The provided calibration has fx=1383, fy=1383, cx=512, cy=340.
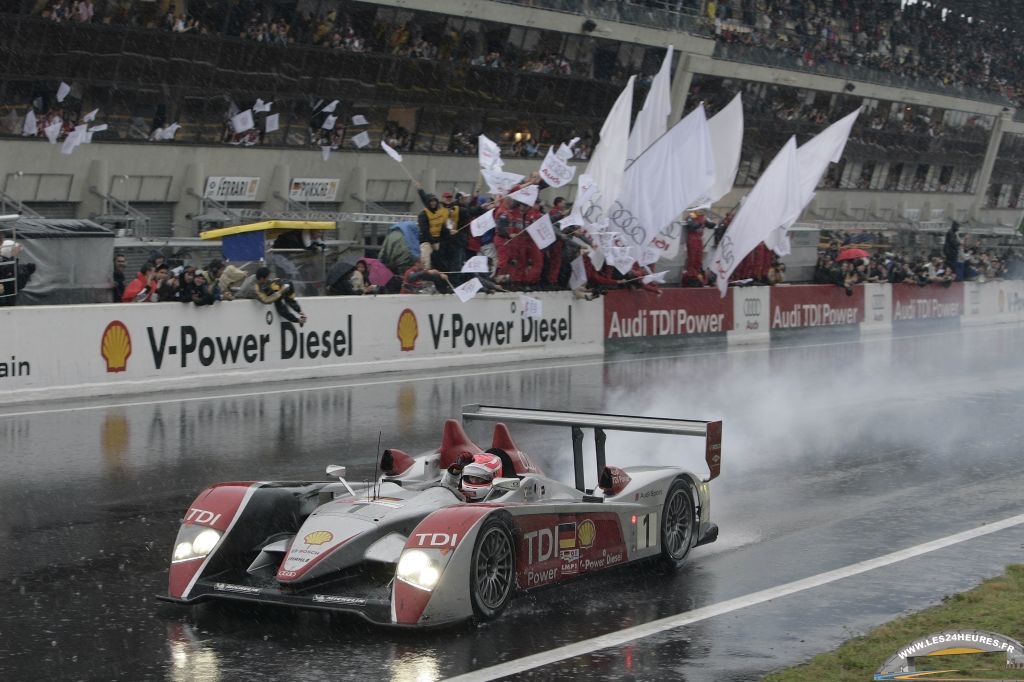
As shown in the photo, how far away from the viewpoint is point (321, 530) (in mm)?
7730

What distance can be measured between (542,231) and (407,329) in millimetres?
3569

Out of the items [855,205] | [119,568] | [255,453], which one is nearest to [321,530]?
[119,568]

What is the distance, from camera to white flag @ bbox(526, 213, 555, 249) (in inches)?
952

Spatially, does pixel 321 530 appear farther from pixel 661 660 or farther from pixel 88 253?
pixel 88 253

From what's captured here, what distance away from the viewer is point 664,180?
26.0 meters

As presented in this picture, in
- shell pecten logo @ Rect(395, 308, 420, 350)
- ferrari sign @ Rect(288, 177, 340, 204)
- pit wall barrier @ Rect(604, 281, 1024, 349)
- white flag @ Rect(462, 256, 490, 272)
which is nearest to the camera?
shell pecten logo @ Rect(395, 308, 420, 350)

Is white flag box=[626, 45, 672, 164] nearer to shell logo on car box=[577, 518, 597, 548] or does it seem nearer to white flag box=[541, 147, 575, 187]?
A: white flag box=[541, 147, 575, 187]

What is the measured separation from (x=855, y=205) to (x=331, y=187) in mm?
32023

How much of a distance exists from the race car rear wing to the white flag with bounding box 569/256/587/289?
15316 mm

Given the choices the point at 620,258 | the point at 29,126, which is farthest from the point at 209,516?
the point at 29,126

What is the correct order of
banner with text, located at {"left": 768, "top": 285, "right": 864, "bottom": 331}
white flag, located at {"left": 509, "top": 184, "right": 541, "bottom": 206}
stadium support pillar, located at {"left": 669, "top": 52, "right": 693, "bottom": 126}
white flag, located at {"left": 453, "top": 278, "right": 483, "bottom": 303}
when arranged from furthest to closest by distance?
stadium support pillar, located at {"left": 669, "top": 52, "right": 693, "bottom": 126} < banner with text, located at {"left": 768, "top": 285, "right": 864, "bottom": 331} < white flag, located at {"left": 509, "top": 184, "right": 541, "bottom": 206} < white flag, located at {"left": 453, "top": 278, "right": 483, "bottom": 303}

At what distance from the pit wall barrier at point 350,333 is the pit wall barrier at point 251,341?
0.02 m

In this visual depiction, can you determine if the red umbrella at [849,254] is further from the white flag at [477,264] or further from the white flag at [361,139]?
the white flag at [477,264]

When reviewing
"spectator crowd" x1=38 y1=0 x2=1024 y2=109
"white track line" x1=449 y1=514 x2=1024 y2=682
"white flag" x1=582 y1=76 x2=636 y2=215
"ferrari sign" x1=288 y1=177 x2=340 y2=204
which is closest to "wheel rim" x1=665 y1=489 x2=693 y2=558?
→ "white track line" x1=449 y1=514 x2=1024 y2=682
